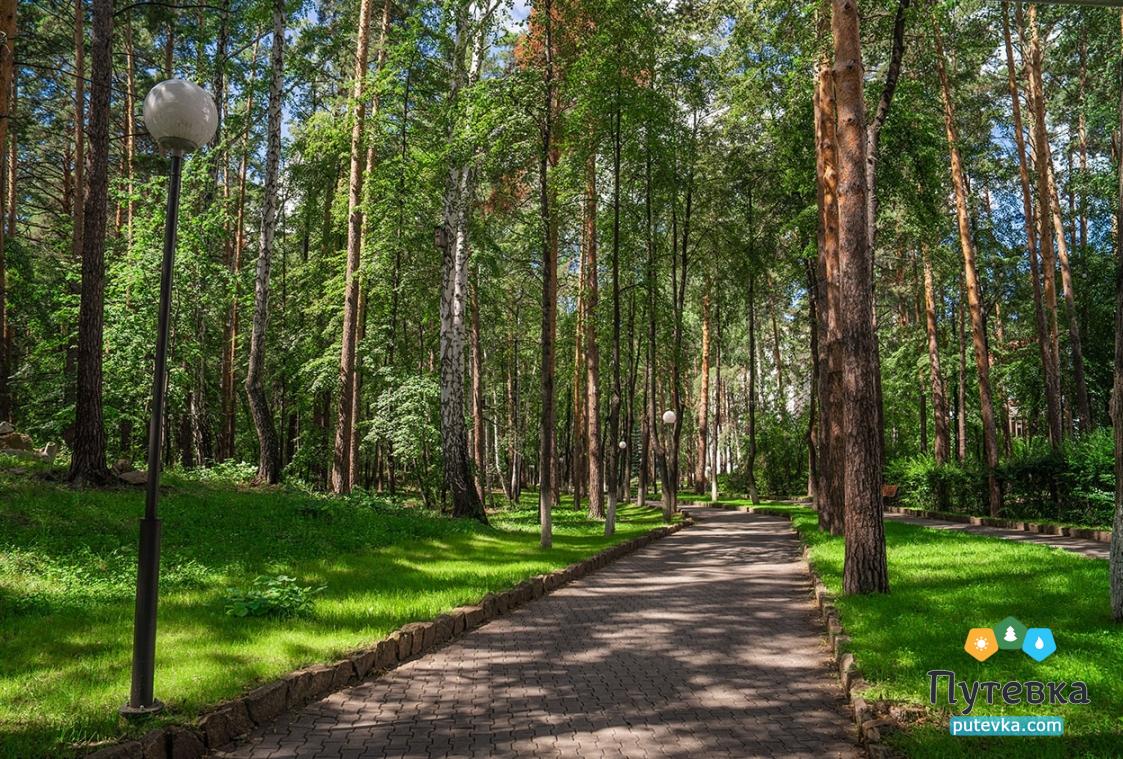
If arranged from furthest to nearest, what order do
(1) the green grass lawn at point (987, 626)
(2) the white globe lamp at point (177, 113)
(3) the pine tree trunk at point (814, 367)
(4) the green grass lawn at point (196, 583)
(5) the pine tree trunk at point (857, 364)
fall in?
(3) the pine tree trunk at point (814, 367) → (5) the pine tree trunk at point (857, 364) → (2) the white globe lamp at point (177, 113) → (4) the green grass lawn at point (196, 583) → (1) the green grass lawn at point (987, 626)

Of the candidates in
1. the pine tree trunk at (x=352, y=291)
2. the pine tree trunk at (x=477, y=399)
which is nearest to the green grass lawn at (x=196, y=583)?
the pine tree trunk at (x=352, y=291)

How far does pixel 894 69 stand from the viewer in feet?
35.3

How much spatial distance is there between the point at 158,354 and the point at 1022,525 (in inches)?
824

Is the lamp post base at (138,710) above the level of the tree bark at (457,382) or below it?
below

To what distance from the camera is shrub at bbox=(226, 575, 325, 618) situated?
7.14 metres

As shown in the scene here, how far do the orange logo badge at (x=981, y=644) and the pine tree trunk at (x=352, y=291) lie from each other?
49.4 ft

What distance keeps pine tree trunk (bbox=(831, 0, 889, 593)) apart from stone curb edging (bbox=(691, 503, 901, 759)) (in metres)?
0.64

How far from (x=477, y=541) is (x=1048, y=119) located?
30.0 m

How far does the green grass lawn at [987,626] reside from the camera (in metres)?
4.00

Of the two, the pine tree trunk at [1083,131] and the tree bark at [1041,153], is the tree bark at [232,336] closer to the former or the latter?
the tree bark at [1041,153]

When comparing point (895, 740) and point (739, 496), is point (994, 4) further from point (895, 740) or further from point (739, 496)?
point (739, 496)

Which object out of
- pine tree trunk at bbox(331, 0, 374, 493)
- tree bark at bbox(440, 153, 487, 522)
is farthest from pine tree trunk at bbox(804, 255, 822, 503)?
pine tree trunk at bbox(331, 0, 374, 493)

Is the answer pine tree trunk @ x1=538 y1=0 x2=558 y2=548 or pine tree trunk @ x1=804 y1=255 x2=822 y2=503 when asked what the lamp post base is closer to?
pine tree trunk @ x1=538 y1=0 x2=558 y2=548

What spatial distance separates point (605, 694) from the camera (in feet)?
18.0
